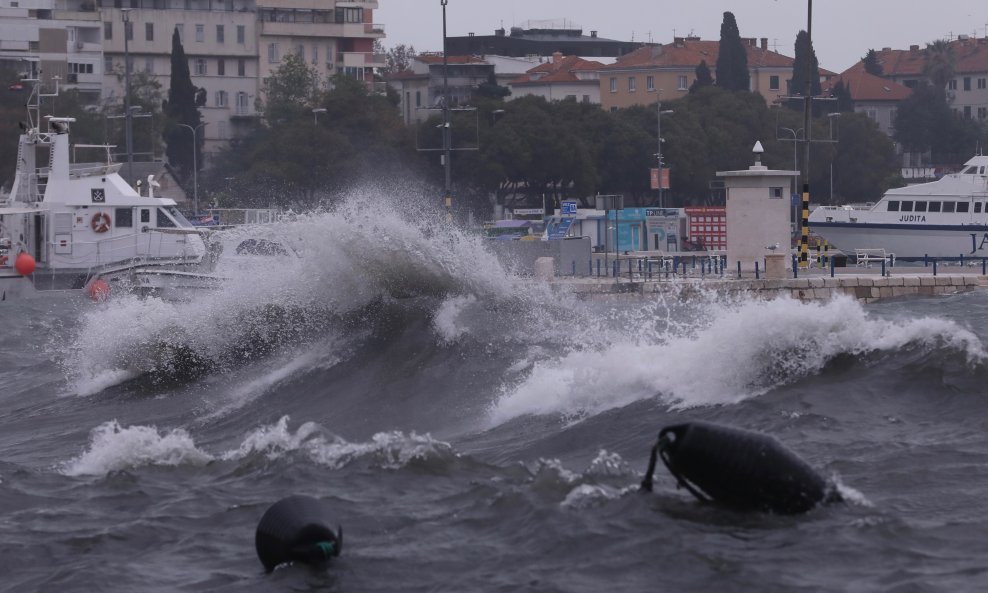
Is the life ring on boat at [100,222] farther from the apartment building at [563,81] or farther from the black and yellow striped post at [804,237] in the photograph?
the apartment building at [563,81]

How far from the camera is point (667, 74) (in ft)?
312

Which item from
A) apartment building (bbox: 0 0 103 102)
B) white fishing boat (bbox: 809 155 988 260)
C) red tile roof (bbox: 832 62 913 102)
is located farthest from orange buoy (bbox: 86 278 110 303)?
red tile roof (bbox: 832 62 913 102)

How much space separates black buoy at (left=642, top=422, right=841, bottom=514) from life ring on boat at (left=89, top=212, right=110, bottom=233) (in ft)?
91.4

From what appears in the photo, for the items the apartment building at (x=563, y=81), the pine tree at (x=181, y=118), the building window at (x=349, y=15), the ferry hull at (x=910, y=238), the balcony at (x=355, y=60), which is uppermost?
the building window at (x=349, y=15)

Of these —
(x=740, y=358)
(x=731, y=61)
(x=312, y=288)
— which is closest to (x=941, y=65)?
(x=731, y=61)

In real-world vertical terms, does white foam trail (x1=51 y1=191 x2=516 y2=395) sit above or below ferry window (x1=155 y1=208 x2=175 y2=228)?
below

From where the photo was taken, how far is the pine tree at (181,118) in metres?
74.0

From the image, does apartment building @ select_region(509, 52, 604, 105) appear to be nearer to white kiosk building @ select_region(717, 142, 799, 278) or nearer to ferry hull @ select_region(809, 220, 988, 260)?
ferry hull @ select_region(809, 220, 988, 260)

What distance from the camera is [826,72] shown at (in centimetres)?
10981

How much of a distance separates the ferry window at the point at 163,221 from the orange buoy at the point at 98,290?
2.13 m

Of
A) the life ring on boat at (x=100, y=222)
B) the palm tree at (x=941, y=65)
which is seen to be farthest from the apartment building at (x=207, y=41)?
the life ring on boat at (x=100, y=222)

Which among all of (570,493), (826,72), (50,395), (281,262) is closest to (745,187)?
(281,262)

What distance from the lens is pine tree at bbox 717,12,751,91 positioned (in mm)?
84688

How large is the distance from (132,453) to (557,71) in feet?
293
